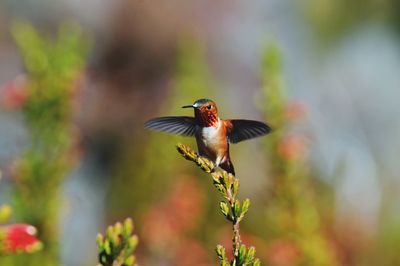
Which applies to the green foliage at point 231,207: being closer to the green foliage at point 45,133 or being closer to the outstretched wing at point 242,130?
the outstretched wing at point 242,130

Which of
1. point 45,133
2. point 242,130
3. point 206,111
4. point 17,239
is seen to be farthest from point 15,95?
point 206,111

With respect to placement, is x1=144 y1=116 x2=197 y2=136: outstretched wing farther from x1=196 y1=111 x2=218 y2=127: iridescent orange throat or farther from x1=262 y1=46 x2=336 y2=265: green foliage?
x1=262 y1=46 x2=336 y2=265: green foliage

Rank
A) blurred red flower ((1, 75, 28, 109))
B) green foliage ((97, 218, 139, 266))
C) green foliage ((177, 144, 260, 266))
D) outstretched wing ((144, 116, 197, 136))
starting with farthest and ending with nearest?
blurred red flower ((1, 75, 28, 109)) < outstretched wing ((144, 116, 197, 136)) < green foliage ((97, 218, 139, 266)) < green foliage ((177, 144, 260, 266))

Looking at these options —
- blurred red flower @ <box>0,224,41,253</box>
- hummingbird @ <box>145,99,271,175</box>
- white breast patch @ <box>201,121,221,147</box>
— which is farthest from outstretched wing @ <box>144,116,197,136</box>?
blurred red flower @ <box>0,224,41,253</box>

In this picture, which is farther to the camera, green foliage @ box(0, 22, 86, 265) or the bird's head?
green foliage @ box(0, 22, 86, 265)

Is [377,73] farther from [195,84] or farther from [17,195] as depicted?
[17,195]

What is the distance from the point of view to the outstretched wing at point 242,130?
67.4 inches

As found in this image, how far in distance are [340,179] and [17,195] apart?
171cm

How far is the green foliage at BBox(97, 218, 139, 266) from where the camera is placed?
154 cm

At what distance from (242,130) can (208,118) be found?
0.16 m

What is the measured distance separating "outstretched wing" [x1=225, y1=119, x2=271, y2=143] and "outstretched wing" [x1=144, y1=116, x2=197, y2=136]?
3.7 inches

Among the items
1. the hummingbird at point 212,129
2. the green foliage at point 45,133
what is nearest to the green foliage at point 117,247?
the hummingbird at point 212,129

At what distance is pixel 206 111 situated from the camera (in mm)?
1593

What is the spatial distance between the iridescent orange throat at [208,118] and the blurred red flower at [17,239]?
58 centimetres
